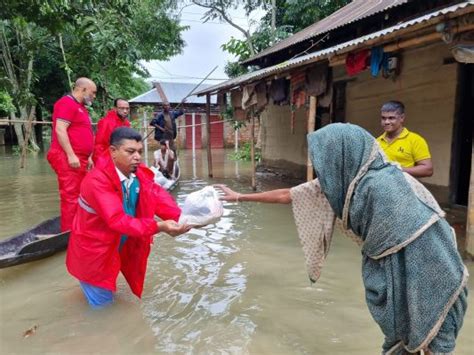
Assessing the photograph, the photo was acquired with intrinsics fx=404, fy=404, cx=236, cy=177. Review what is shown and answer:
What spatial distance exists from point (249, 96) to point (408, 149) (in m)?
5.22

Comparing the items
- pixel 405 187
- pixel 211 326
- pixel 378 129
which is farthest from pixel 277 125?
pixel 405 187

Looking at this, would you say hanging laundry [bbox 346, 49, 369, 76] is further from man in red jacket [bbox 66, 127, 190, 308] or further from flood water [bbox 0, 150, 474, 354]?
man in red jacket [bbox 66, 127, 190, 308]

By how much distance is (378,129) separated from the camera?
7449 mm

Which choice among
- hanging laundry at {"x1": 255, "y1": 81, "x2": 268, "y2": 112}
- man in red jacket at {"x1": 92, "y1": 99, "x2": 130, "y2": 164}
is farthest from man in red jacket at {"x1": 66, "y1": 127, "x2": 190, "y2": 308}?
hanging laundry at {"x1": 255, "y1": 81, "x2": 268, "y2": 112}

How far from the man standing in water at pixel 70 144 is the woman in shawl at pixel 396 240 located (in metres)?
3.45

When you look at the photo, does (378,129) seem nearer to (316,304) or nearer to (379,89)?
(379,89)

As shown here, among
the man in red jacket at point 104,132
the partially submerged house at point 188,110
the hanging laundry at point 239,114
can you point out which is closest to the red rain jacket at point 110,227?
the man in red jacket at point 104,132

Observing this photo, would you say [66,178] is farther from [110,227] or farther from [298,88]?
[298,88]

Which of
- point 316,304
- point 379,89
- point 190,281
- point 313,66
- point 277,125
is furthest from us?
point 277,125

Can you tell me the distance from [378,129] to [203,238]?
4013 mm

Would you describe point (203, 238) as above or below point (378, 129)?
below

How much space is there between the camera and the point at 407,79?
6641 millimetres

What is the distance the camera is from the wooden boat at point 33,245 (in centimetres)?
385

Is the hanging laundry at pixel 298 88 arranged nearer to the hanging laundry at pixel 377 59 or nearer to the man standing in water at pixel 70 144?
the hanging laundry at pixel 377 59
